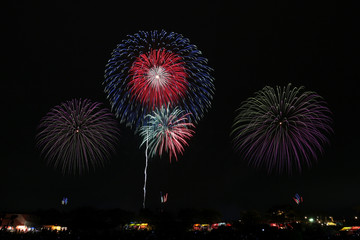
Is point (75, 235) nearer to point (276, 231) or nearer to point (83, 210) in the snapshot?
point (276, 231)

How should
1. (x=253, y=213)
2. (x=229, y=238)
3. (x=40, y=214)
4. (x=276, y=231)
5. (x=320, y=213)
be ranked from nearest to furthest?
(x=229, y=238)
(x=276, y=231)
(x=40, y=214)
(x=253, y=213)
(x=320, y=213)

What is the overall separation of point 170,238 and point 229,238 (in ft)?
15.1

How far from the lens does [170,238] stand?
948 inches

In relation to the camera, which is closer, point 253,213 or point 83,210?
point 83,210

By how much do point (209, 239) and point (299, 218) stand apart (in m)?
107

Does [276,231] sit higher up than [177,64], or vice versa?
[177,64]

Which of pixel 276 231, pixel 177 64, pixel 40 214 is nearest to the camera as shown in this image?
pixel 276 231

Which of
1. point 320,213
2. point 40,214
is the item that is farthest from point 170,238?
point 320,213

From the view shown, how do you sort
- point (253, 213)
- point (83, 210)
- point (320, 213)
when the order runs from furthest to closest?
point (320, 213) < point (253, 213) < point (83, 210)

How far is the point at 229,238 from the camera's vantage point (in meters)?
24.8

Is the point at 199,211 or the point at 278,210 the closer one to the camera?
the point at 199,211

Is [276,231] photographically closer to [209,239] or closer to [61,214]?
[209,239]

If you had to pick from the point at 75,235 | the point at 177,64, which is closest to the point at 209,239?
the point at 75,235

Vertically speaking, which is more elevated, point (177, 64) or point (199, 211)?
point (177, 64)
